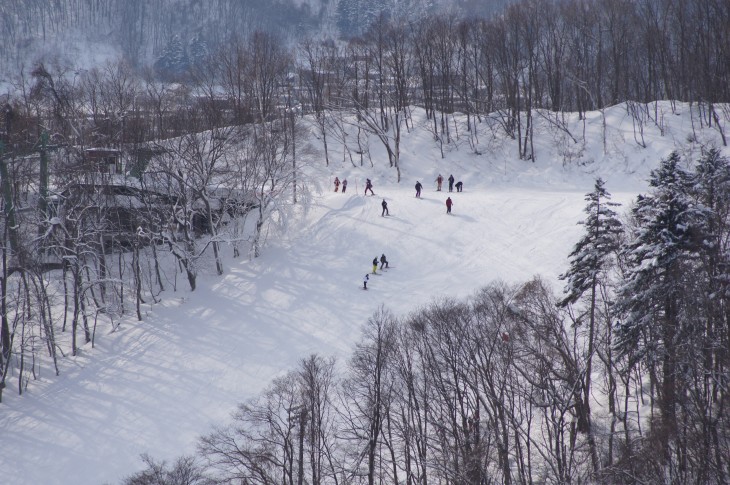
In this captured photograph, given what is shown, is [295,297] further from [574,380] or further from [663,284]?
[663,284]

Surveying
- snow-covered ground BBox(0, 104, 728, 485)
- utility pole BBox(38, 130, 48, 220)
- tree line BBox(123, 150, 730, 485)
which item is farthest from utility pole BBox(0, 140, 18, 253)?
tree line BBox(123, 150, 730, 485)

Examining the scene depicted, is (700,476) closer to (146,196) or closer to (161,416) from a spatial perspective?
(161,416)

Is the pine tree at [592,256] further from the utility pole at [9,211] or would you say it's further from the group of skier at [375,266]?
the utility pole at [9,211]

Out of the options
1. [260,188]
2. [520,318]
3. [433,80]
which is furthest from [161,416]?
[433,80]

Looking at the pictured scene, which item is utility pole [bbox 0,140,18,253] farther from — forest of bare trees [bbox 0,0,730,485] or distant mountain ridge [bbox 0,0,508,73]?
distant mountain ridge [bbox 0,0,508,73]

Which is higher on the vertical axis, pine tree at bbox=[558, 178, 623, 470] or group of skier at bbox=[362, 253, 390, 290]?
pine tree at bbox=[558, 178, 623, 470]

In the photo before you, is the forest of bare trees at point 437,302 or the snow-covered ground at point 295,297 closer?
the forest of bare trees at point 437,302

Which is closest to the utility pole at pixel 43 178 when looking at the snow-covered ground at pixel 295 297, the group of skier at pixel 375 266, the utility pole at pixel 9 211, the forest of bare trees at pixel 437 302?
the forest of bare trees at pixel 437 302
